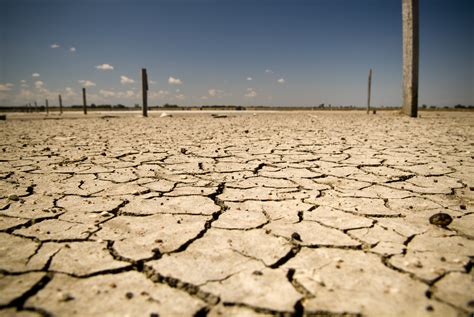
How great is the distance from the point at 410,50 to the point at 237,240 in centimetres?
766

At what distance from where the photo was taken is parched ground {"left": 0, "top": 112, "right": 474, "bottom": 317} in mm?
860

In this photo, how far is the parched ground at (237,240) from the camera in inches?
33.9

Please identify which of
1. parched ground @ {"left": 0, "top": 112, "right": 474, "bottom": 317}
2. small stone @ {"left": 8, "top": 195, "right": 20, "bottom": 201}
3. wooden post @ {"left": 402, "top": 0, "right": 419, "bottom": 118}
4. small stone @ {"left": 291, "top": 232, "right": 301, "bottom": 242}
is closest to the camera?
parched ground @ {"left": 0, "top": 112, "right": 474, "bottom": 317}

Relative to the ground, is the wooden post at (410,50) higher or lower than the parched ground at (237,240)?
higher

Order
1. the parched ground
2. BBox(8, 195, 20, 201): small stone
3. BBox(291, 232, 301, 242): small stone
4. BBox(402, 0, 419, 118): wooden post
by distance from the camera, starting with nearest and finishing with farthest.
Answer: the parched ground → BBox(291, 232, 301, 242): small stone → BBox(8, 195, 20, 201): small stone → BBox(402, 0, 419, 118): wooden post

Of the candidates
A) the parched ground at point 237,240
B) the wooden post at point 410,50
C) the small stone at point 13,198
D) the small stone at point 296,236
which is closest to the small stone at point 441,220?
the parched ground at point 237,240

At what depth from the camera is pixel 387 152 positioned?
3.16 meters

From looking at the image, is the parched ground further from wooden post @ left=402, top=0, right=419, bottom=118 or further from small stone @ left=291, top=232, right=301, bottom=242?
wooden post @ left=402, top=0, right=419, bottom=118

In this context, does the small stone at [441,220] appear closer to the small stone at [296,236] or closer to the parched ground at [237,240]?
the parched ground at [237,240]

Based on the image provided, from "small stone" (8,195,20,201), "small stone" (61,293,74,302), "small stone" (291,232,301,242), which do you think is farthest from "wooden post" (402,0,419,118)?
"small stone" (61,293,74,302)

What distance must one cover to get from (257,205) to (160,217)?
1.82 ft

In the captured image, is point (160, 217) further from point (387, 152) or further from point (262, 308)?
point (387, 152)

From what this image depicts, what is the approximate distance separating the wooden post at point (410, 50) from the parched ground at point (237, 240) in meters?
5.35

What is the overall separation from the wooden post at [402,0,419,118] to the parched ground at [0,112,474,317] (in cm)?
535
